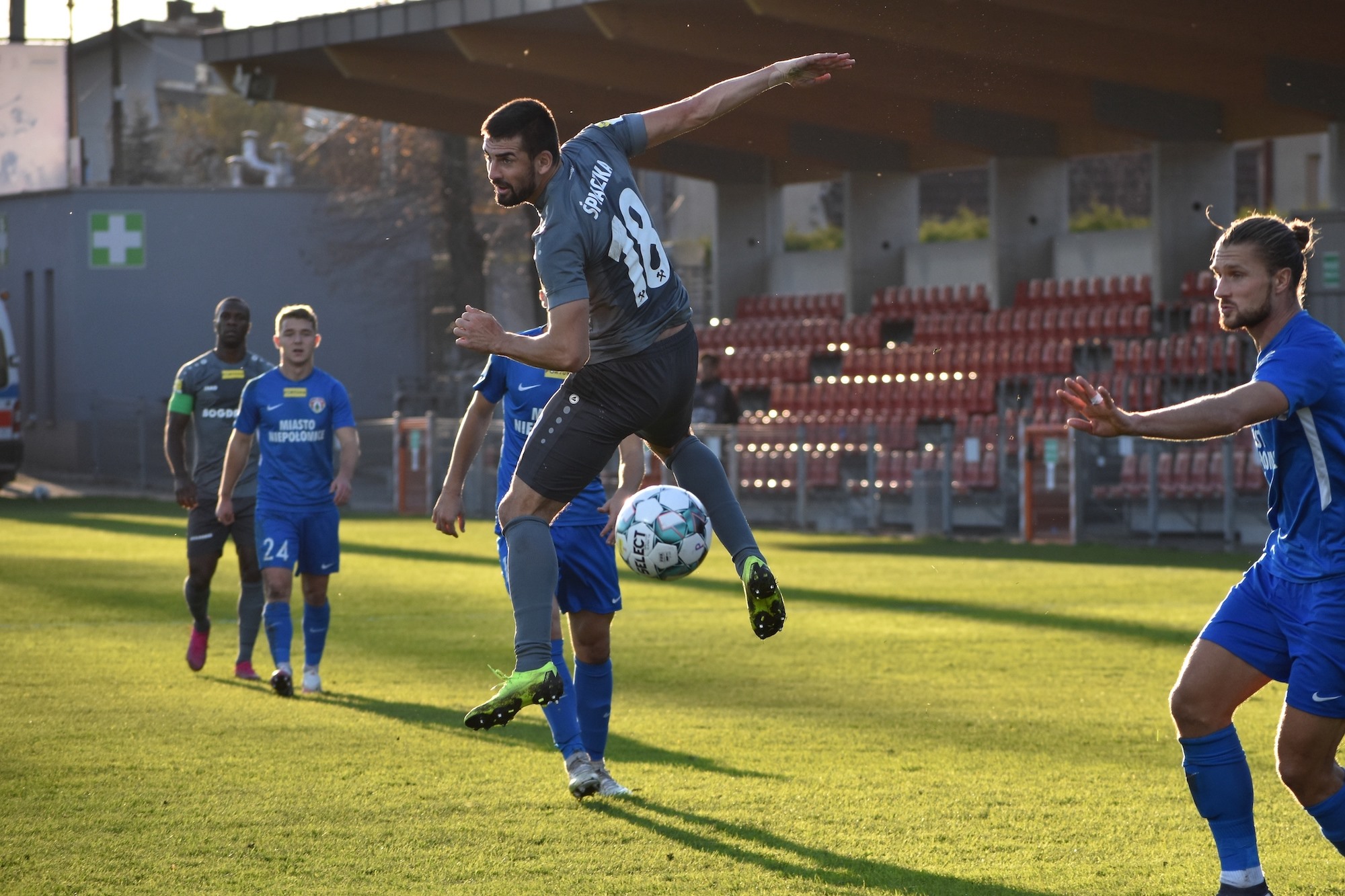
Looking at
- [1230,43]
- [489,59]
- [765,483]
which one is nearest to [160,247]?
[489,59]

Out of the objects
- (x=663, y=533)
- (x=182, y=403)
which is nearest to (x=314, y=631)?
(x=182, y=403)

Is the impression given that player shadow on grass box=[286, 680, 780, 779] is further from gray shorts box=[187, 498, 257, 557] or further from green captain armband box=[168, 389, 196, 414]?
green captain armband box=[168, 389, 196, 414]

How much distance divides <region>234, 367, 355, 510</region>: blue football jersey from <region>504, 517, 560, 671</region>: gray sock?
4150 mm

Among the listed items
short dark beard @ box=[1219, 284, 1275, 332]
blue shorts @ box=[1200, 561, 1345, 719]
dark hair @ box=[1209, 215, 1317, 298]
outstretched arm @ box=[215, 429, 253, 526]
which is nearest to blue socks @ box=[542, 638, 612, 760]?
blue shorts @ box=[1200, 561, 1345, 719]

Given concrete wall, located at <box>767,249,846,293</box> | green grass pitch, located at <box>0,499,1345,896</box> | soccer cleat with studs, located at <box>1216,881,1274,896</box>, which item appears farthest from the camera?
concrete wall, located at <box>767,249,846,293</box>

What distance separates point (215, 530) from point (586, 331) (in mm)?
5836

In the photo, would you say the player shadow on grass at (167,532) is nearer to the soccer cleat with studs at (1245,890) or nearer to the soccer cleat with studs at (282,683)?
the soccer cleat with studs at (282,683)

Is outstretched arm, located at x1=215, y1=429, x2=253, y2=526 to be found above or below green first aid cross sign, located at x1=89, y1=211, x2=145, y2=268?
below

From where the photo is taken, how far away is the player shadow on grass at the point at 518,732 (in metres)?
7.18

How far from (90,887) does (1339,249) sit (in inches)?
666

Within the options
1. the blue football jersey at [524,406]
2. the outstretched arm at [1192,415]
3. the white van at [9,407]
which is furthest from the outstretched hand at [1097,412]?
the white van at [9,407]

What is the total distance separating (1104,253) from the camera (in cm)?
2753

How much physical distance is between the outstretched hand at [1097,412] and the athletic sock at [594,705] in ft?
9.29

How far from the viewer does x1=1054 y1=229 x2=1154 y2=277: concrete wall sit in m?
27.1
